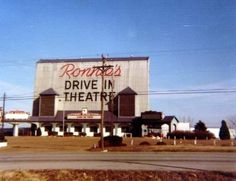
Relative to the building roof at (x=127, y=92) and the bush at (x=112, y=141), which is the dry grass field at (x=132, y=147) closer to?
the bush at (x=112, y=141)

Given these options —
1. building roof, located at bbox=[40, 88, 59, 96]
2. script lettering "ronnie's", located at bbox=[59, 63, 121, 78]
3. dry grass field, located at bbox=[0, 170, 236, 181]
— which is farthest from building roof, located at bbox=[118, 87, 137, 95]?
dry grass field, located at bbox=[0, 170, 236, 181]

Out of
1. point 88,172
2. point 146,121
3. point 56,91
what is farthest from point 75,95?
point 88,172

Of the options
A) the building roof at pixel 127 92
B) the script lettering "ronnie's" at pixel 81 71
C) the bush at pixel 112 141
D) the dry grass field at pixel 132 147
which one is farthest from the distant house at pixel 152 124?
the bush at pixel 112 141

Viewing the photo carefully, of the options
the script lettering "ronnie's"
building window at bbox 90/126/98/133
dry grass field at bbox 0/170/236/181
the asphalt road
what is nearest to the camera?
dry grass field at bbox 0/170/236/181

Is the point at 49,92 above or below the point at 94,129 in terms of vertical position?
above

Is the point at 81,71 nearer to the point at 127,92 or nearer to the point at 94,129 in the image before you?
the point at 127,92

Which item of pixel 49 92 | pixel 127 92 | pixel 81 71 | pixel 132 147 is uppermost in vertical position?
pixel 81 71

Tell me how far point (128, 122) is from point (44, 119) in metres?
20.7

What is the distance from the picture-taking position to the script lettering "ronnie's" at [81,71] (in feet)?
332

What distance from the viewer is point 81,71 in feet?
342

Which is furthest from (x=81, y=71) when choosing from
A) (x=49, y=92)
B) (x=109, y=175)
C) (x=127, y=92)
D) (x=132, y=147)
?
(x=109, y=175)

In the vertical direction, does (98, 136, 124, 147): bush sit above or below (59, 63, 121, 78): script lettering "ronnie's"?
below

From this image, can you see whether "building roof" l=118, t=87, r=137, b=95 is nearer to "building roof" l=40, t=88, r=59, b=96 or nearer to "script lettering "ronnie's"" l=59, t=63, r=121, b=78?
"script lettering "ronnie's"" l=59, t=63, r=121, b=78

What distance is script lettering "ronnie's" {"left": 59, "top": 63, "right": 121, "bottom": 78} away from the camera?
3979 inches
